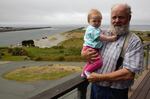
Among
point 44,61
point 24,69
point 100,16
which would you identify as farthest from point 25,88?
point 100,16

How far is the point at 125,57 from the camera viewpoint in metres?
2.45

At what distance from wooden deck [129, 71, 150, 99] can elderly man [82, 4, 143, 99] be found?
248 cm

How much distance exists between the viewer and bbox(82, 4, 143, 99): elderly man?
2436 millimetres

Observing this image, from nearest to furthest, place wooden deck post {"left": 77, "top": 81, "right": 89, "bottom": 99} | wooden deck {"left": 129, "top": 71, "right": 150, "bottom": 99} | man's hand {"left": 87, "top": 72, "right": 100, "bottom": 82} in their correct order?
man's hand {"left": 87, "top": 72, "right": 100, "bottom": 82} < wooden deck post {"left": 77, "top": 81, "right": 89, "bottom": 99} < wooden deck {"left": 129, "top": 71, "right": 150, "bottom": 99}

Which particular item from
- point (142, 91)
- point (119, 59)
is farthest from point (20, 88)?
point (119, 59)

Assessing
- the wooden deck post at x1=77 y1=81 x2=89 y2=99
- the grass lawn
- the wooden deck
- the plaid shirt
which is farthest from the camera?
the grass lawn

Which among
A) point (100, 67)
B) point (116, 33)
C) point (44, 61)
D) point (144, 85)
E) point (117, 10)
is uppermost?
point (117, 10)

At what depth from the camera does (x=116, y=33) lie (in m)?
2.55

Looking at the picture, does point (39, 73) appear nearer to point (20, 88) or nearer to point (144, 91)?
point (20, 88)

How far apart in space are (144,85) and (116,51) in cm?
370

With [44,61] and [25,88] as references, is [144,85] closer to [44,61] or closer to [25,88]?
[25,88]

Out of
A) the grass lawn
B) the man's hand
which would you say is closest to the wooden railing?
the man's hand

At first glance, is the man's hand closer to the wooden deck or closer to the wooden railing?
the wooden railing

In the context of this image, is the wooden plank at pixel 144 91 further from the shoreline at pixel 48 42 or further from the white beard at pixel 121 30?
the shoreline at pixel 48 42
